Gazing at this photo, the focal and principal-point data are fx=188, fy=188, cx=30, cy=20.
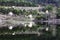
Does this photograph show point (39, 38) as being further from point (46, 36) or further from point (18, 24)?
point (18, 24)


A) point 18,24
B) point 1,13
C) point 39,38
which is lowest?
point 39,38

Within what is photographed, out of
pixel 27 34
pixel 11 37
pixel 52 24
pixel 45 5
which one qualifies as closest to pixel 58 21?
pixel 52 24

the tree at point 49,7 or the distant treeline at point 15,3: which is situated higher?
the distant treeline at point 15,3

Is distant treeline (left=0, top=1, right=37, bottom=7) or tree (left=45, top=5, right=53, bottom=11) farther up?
distant treeline (left=0, top=1, right=37, bottom=7)

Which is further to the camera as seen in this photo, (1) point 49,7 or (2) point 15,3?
(1) point 49,7

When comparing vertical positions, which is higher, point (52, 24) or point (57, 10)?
point (57, 10)

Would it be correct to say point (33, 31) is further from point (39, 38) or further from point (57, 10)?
point (57, 10)

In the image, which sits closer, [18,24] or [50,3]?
[18,24]

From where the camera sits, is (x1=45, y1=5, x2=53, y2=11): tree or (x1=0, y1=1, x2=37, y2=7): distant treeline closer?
(x1=0, y1=1, x2=37, y2=7): distant treeline

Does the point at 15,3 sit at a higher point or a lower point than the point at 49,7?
higher

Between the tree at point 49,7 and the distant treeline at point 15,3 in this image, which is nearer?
the distant treeline at point 15,3
